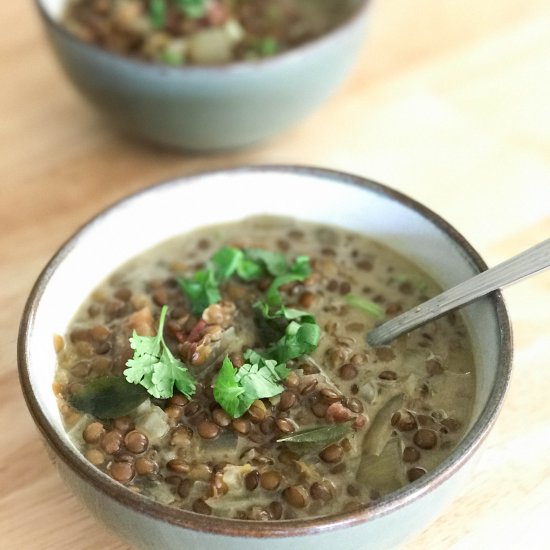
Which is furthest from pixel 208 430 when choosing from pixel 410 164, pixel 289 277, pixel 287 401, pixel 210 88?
pixel 410 164

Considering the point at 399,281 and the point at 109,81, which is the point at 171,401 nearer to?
the point at 399,281

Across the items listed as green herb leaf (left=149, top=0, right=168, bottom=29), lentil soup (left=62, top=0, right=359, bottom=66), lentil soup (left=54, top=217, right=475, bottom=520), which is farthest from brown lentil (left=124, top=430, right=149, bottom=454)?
green herb leaf (left=149, top=0, right=168, bottom=29)

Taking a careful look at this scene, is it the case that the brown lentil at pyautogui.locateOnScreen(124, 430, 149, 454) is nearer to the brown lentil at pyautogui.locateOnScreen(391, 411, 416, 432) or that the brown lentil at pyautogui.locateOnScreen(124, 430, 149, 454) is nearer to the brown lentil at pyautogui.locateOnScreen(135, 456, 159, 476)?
the brown lentil at pyautogui.locateOnScreen(135, 456, 159, 476)

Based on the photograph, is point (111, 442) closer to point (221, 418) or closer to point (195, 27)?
point (221, 418)

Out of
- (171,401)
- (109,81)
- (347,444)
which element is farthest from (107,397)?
(109,81)

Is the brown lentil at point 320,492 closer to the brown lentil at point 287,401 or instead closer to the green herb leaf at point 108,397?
the brown lentil at point 287,401
